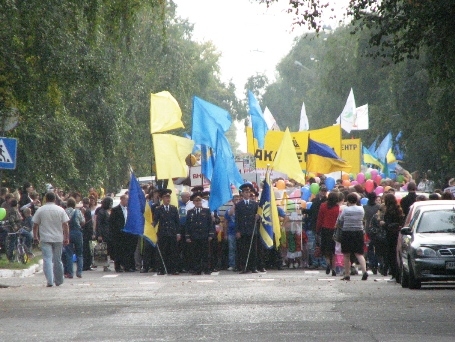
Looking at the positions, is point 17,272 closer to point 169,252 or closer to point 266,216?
point 169,252

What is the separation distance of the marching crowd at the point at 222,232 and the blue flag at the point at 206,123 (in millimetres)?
1812

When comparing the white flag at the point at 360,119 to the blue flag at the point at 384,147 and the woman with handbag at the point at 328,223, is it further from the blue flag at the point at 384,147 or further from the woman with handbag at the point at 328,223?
the woman with handbag at the point at 328,223

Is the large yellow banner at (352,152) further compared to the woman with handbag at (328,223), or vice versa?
the large yellow banner at (352,152)

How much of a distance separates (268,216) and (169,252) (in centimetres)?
Answer: 231

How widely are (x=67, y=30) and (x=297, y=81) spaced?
95351 millimetres

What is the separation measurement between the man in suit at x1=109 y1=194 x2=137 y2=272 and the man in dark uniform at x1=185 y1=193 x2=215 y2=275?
202 centimetres

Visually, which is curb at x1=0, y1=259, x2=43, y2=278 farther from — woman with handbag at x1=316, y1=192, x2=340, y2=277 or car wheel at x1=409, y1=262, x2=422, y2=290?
car wheel at x1=409, y1=262, x2=422, y2=290

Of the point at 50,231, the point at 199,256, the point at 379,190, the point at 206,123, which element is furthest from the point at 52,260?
the point at 379,190

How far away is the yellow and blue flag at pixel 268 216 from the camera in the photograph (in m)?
28.5

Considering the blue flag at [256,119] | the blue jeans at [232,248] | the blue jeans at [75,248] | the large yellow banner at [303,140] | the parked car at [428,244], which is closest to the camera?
the parked car at [428,244]

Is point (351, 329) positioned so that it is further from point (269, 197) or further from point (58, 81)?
point (269, 197)

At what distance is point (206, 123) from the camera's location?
32.2 m

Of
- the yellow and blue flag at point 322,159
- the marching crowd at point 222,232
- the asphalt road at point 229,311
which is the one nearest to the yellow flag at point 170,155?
the marching crowd at point 222,232

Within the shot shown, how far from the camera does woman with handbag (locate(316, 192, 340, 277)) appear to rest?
26156mm
